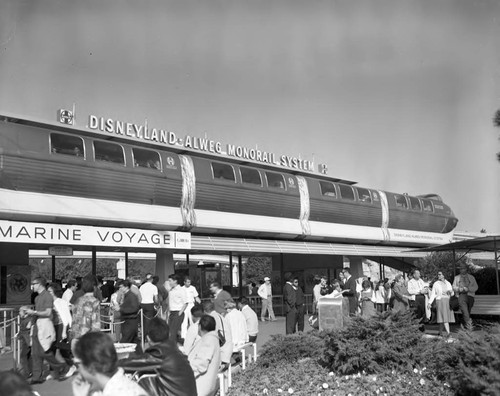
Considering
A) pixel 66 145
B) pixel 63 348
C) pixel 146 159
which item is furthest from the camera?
pixel 146 159

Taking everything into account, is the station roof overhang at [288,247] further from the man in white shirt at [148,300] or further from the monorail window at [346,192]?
the man in white shirt at [148,300]

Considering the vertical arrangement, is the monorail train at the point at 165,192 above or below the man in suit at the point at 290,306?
above

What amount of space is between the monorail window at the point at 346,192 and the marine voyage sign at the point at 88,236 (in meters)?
10.0

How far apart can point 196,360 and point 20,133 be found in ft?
33.7

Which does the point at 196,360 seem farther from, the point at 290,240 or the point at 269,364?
the point at 290,240

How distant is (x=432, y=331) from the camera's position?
17.5m

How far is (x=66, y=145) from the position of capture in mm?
16109

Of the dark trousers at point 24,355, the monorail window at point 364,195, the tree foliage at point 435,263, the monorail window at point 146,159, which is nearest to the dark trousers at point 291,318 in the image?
the monorail window at point 146,159

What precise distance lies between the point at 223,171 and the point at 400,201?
12.7 meters

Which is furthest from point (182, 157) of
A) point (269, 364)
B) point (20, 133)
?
point (269, 364)

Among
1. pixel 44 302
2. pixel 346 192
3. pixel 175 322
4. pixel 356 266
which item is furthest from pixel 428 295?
pixel 44 302

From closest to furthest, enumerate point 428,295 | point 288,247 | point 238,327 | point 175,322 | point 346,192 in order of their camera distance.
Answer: point 238,327
point 175,322
point 428,295
point 288,247
point 346,192

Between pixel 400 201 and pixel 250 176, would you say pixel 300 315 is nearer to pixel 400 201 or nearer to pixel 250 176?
pixel 250 176

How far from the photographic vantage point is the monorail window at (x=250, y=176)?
21422 mm
